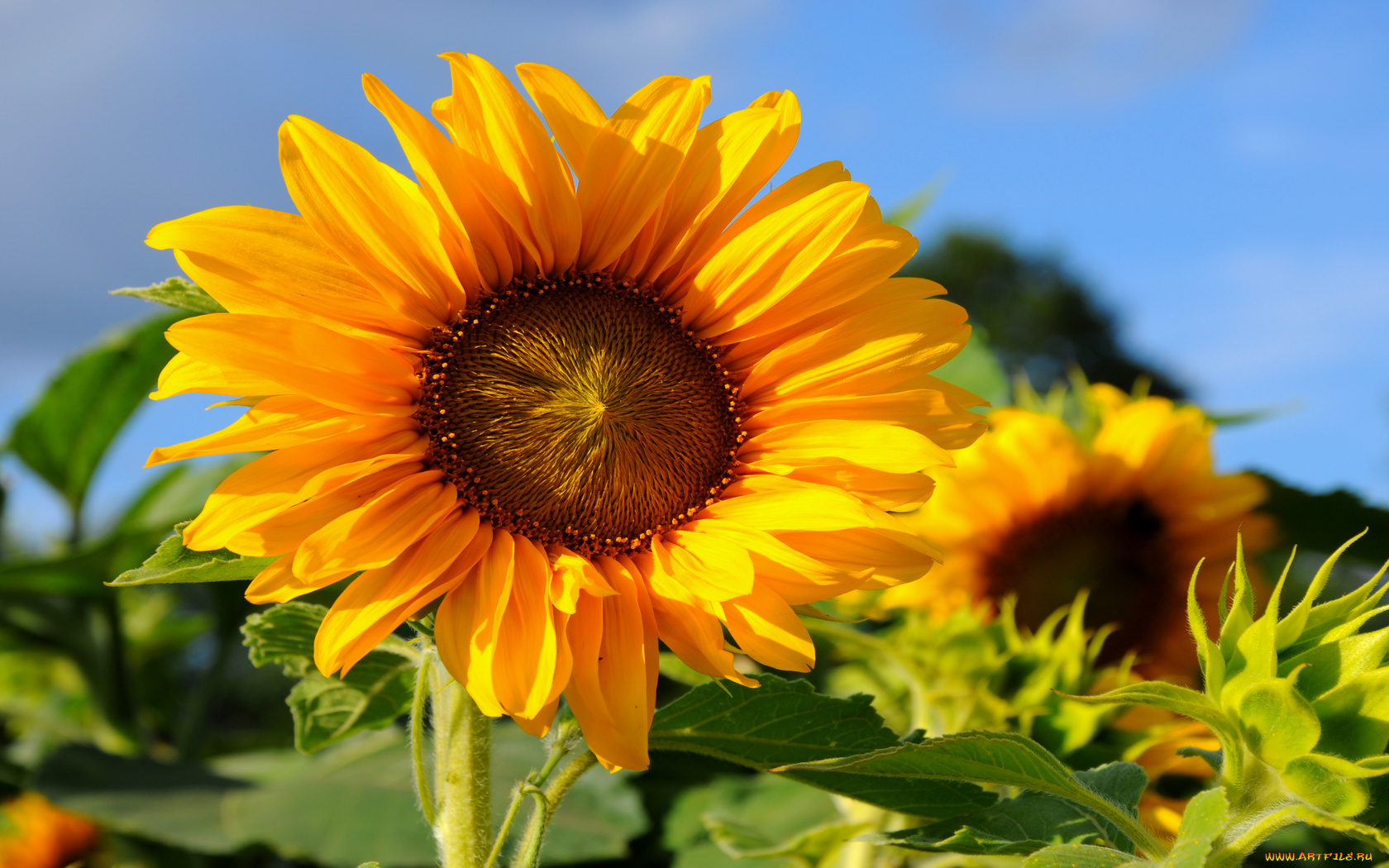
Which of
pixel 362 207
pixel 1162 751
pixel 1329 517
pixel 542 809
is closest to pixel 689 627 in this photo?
pixel 542 809

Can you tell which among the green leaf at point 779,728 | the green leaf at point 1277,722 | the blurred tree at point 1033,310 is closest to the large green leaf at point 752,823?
the green leaf at point 779,728

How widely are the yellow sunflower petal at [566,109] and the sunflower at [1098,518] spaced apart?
37.5 inches

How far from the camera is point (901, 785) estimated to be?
825 millimetres

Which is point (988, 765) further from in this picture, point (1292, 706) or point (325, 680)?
point (325, 680)

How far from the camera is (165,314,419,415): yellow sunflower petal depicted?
2.27 feet

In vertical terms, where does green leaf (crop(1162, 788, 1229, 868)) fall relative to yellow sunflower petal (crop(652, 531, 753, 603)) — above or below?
above

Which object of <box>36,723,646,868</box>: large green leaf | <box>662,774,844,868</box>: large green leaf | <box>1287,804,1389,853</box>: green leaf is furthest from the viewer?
<box>36,723,646,868</box>: large green leaf

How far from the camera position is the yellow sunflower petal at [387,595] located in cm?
72

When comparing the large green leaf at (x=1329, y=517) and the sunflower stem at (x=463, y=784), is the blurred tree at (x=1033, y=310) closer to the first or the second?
the large green leaf at (x=1329, y=517)

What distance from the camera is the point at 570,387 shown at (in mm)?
858

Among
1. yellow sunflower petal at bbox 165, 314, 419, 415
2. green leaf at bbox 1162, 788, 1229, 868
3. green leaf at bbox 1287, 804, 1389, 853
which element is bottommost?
yellow sunflower petal at bbox 165, 314, 419, 415

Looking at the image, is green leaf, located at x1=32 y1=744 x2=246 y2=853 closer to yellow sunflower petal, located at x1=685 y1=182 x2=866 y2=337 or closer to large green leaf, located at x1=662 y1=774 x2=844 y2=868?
large green leaf, located at x1=662 y1=774 x2=844 y2=868

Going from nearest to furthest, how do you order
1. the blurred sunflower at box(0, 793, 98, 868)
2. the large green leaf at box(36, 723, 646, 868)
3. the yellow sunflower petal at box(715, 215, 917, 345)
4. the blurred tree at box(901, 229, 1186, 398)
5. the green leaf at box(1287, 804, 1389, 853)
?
the green leaf at box(1287, 804, 1389, 853), the yellow sunflower petal at box(715, 215, 917, 345), the large green leaf at box(36, 723, 646, 868), the blurred sunflower at box(0, 793, 98, 868), the blurred tree at box(901, 229, 1186, 398)

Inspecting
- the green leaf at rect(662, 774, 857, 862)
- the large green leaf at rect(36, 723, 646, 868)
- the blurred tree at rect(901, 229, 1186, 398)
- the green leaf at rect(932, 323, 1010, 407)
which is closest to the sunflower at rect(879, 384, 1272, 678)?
the green leaf at rect(932, 323, 1010, 407)
